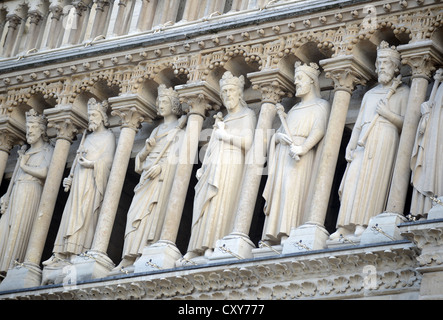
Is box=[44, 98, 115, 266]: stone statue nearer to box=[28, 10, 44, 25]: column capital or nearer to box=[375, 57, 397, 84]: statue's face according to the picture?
box=[28, 10, 44, 25]: column capital

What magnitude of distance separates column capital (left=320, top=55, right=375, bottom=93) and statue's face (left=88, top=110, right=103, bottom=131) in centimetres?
405

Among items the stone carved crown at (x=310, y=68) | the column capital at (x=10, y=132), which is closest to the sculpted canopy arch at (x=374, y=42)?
the stone carved crown at (x=310, y=68)

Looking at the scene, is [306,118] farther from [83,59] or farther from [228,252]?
[83,59]

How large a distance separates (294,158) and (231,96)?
68.9 inches

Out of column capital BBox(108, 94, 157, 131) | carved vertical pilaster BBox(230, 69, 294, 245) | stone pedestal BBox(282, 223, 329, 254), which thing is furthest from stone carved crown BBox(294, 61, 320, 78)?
column capital BBox(108, 94, 157, 131)

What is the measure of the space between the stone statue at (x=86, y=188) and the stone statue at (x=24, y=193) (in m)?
0.86

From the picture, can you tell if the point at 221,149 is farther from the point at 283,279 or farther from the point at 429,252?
the point at 429,252

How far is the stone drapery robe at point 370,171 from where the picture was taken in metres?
20.3

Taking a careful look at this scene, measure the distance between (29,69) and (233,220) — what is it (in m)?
5.07

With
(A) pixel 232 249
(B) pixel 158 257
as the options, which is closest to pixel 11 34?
(B) pixel 158 257

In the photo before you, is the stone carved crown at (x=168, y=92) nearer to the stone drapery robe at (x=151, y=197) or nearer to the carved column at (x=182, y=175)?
the carved column at (x=182, y=175)

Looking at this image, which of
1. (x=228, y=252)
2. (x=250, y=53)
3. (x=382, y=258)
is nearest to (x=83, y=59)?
(x=250, y=53)

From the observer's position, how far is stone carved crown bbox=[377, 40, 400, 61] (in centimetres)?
2112
